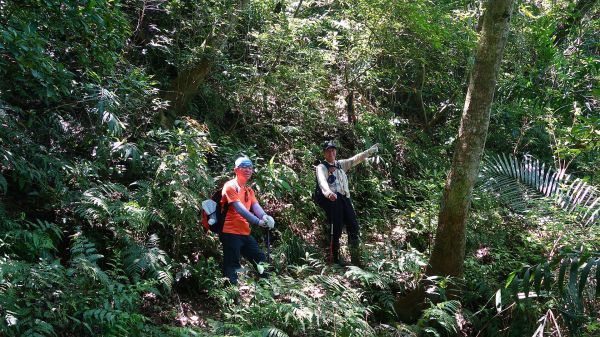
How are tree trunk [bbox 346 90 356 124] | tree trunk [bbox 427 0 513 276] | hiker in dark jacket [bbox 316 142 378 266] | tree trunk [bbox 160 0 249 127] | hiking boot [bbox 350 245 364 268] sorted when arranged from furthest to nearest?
tree trunk [bbox 346 90 356 124]
tree trunk [bbox 160 0 249 127]
hiking boot [bbox 350 245 364 268]
hiker in dark jacket [bbox 316 142 378 266]
tree trunk [bbox 427 0 513 276]

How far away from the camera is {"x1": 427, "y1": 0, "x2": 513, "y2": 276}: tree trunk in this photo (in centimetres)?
598

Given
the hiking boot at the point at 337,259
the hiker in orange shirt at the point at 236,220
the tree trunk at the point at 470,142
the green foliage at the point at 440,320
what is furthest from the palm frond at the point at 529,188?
the hiker in orange shirt at the point at 236,220

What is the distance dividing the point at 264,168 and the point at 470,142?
3.18 meters

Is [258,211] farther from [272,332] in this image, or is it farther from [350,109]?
[350,109]

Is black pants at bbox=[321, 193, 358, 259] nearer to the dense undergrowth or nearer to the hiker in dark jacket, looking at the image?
the hiker in dark jacket

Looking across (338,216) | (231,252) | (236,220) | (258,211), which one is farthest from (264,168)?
(231,252)

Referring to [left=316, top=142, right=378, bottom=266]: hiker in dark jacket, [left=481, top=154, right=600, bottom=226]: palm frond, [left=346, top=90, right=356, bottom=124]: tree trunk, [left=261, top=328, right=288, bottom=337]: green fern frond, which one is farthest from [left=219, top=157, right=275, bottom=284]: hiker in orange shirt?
[left=346, top=90, right=356, bottom=124]: tree trunk

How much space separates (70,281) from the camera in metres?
4.94

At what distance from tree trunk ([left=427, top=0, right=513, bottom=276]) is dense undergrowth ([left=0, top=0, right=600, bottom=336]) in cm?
38

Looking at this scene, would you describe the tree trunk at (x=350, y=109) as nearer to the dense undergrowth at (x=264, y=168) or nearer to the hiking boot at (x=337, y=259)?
the dense undergrowth at (x=264, y=168)

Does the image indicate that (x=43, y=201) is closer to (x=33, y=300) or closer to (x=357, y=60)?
(x=33, y=300)

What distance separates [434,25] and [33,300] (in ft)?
24.2

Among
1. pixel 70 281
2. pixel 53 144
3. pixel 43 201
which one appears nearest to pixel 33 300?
pixel 70 281

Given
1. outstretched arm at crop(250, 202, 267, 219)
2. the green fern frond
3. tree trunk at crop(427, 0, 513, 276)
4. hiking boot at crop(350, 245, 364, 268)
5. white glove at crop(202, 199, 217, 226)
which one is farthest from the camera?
hiking boot at crop(350, 245, 364, 268)
